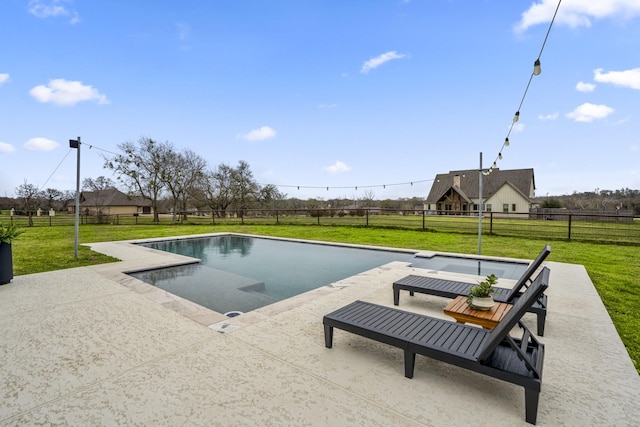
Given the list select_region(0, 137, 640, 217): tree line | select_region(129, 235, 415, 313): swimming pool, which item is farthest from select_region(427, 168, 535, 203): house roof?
select_region(129, 235, 415, 313): swimming pool

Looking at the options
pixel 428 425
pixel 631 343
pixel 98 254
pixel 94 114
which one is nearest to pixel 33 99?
pixel 94 114

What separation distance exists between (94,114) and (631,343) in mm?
16606

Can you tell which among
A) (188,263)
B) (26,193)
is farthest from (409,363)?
(26,193)

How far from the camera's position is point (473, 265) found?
6203 millimetres

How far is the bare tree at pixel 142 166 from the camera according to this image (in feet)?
69.6

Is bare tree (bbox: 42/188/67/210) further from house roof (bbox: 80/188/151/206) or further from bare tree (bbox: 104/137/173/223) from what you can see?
bare tree (bbox: 104/137/173/223)

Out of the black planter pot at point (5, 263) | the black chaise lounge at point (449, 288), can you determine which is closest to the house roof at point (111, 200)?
the black planter pot at point (5, 263)

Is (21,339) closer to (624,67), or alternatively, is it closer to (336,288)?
(336,288)

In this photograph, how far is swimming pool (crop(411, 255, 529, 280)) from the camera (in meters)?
5.55

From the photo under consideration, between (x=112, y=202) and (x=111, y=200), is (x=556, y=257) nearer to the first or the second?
(x=112, y=202)

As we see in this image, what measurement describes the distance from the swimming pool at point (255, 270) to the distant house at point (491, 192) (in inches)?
864

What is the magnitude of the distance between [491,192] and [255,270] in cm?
2890

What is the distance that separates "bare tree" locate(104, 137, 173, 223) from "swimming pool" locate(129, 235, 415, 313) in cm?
1368

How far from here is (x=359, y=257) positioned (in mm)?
7203
